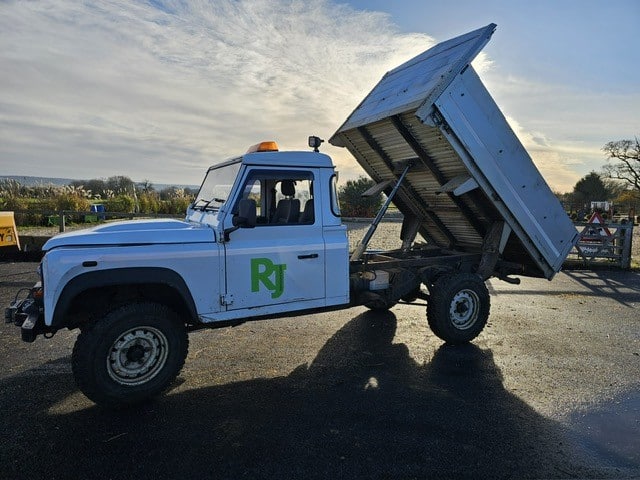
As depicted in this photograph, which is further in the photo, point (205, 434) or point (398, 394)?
point (398, 394)

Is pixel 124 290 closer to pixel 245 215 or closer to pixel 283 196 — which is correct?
pixel 245 215

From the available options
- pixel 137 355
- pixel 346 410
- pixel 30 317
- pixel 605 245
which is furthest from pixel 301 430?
pixel 605 245

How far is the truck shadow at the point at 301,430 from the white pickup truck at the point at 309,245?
465 mm

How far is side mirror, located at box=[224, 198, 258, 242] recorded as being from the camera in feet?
13.9

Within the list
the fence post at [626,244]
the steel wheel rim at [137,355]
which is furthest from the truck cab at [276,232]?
the fence post at [626,244]

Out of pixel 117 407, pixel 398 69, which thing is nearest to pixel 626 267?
pixel 398 69

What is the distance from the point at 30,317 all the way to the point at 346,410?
3008mm

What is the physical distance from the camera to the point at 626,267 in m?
11.8

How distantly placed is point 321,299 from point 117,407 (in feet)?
7.35

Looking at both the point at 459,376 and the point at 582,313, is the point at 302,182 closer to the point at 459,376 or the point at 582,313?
the point at 459,376

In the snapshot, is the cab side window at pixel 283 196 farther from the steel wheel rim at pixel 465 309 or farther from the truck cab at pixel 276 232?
the steel wheel rim at pixel 465 309

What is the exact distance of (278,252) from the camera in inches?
178

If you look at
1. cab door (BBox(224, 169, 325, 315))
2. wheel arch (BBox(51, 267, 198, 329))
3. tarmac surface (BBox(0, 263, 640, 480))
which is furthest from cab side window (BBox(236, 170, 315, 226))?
tarmac surface (BBox(0, 263, 640, 480))

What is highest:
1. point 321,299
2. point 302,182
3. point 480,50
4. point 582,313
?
point 480,50
